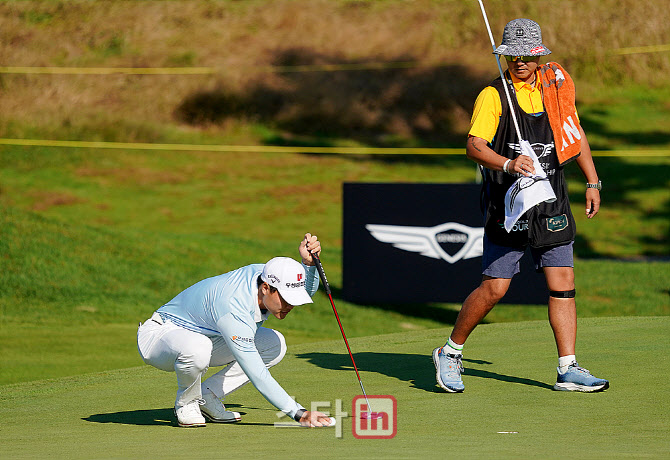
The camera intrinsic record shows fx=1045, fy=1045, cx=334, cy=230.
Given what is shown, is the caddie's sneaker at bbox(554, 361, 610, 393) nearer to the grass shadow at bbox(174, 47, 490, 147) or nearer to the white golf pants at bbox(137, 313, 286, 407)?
the white golf pants at bbox(137, 313, 286, 407)

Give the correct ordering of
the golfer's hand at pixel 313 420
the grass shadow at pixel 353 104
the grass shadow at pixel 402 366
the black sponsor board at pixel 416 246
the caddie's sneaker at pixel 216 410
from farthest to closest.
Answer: the grass shadow at pixel 353 104 < the black sponsor board at pixel 416 246 < the grass shadow at pixel 402 366 < the caddie's sneaker at pixel 216 410 < the golfer's hand at pixel 313 420

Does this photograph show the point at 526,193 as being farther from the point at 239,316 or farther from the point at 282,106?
the point at 282,106

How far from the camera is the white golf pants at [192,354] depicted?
521cm

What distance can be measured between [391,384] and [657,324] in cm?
273

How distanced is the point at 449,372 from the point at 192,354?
153cm

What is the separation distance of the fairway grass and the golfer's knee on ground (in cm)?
31

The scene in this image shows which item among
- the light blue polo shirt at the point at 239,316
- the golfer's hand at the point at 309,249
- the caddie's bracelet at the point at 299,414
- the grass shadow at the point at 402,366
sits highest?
the golfer's hand at the point at 309,249

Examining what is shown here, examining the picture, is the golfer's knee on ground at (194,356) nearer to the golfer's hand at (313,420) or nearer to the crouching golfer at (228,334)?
the crouching golfer at (228,334)

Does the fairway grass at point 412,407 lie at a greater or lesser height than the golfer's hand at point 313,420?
lesser

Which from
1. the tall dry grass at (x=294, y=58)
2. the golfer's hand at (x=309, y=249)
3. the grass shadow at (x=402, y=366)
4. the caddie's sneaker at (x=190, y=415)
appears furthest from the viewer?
the tall dry grass at (x=294, y=58)

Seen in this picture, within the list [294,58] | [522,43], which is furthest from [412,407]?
[294,58]

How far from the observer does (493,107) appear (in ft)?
18.8

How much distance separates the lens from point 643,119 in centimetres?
2867

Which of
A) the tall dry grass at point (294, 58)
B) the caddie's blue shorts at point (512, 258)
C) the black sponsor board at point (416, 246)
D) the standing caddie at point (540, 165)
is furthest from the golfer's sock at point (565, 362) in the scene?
the tall dry grass at point (294, 58)
